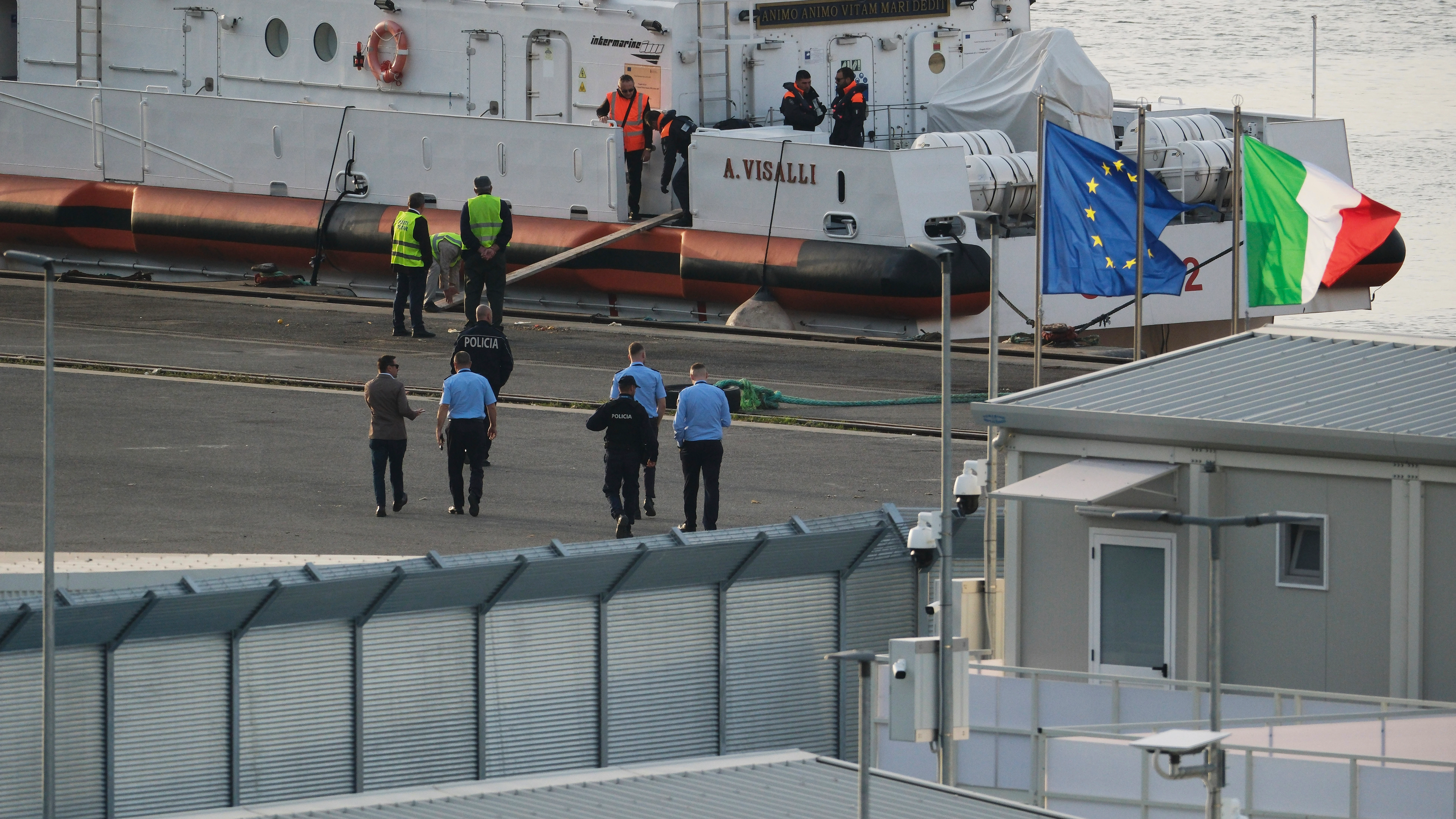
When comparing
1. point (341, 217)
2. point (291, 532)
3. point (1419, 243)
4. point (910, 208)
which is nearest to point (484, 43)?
point (341, 217)

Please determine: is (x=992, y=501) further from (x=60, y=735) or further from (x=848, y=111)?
(x=848, y=111)

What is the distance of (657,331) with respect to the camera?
24.1 m

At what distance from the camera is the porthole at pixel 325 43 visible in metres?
27.7

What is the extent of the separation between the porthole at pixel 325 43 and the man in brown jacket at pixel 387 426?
12.7m

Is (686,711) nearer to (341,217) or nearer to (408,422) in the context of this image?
(408,422)

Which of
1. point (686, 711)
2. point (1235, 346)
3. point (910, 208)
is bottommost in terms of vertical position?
point (686, 711)

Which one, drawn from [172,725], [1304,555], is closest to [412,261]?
[172,725]

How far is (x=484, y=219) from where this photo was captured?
72.9 feet

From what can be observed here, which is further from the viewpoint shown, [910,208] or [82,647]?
[910,208]

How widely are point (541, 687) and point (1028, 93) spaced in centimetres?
1352

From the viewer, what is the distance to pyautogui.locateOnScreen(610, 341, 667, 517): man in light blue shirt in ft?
51.3

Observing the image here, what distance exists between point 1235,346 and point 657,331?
10.7 meters

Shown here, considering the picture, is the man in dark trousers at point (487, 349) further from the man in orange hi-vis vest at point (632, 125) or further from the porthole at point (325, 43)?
the porthole at point (325, 43)

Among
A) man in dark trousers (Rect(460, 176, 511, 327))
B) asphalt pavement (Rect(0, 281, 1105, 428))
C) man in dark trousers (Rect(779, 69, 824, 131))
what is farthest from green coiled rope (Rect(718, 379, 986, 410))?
man in dark trousers (Rect(779, 69, 824, 131))
